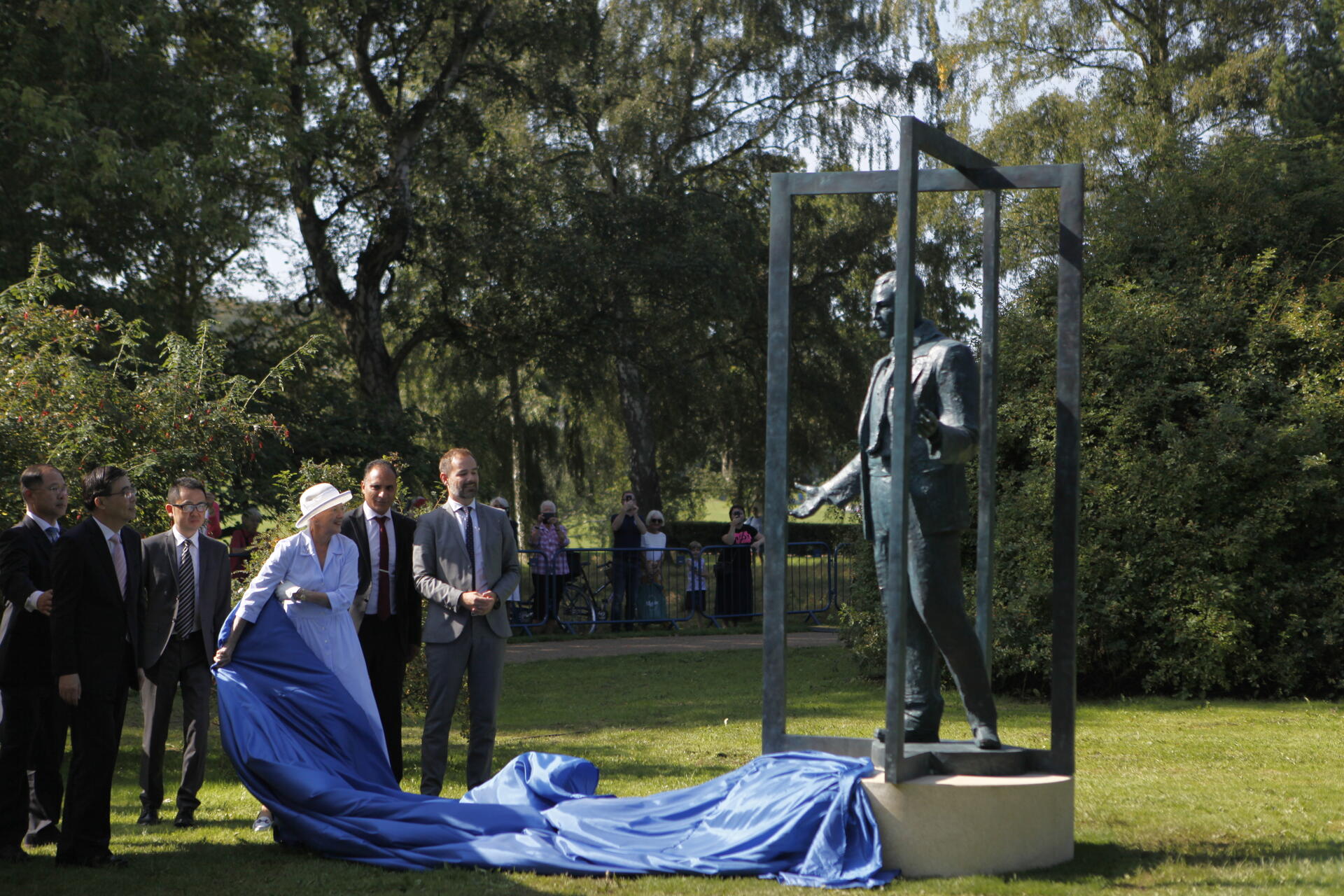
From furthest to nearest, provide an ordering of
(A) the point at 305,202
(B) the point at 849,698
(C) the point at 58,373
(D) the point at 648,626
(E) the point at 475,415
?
1. (E) the point at 475,415
2. (A) the point at 305,202
3. (D) the point at 648,626
4. (B) the point at 849,698
5. (C) the point at 58,373

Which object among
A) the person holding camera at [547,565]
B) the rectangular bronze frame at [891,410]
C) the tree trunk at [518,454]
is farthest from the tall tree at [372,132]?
the rectangular bronze frame at [891,410]

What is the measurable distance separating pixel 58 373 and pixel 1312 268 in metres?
11.2

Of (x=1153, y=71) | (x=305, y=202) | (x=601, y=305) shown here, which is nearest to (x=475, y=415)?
(x=601, y=305)

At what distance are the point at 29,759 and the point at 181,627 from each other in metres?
1.16

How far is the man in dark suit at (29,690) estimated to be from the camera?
6.47m

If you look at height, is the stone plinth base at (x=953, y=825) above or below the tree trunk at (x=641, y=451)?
below

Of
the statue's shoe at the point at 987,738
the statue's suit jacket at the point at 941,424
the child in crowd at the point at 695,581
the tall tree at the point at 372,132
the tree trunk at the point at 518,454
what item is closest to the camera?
the statue's suit jacket at the point at 941,424

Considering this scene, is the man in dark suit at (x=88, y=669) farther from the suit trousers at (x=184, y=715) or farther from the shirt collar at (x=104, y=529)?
the suit trousers at (x=184, y=715)

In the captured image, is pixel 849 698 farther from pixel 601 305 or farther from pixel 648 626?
pixel 601 305

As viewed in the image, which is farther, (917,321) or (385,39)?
(385,39)

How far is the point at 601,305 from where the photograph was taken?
85.2 feet

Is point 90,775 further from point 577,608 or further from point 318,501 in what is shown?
point 577,608

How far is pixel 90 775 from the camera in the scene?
6.25m

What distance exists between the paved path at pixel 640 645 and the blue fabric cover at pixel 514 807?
27.7ft
